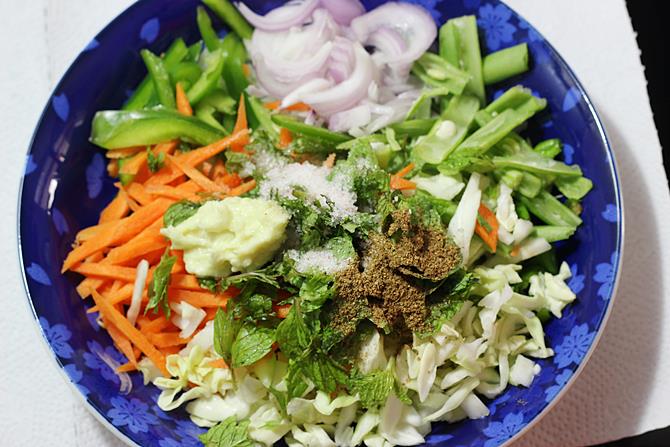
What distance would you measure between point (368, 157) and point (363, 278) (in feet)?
1.35

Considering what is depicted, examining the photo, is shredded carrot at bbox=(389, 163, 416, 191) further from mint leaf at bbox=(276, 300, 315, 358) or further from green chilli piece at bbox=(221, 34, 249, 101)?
green chilli piece at bbox=(221, 34, 249, 101)

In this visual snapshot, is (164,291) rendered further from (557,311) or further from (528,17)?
(528,17)

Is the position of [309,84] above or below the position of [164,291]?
above

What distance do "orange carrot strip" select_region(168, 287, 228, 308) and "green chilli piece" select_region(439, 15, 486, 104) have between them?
1099 millimetres

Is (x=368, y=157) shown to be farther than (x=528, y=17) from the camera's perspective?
No

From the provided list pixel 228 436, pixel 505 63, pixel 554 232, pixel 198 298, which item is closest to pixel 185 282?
pixel 198 298

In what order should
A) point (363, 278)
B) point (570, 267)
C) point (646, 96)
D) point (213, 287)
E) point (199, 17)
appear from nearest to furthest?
point (363, 278) → point (213, 287) → point (570, 267) → point (199, 17) → point (646, 96)

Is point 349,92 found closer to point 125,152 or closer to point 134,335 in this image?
point 125,152

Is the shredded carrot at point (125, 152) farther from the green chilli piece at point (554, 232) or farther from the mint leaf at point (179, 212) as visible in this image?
the green chilli piece at point (554, 232)

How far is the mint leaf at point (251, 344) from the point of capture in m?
1.98

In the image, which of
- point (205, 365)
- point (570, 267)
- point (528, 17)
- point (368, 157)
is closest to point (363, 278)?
point (368, 157)

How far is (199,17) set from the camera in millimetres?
2455

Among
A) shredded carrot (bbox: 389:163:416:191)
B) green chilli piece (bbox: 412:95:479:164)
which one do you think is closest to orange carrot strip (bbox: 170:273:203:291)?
shredded carrot (bbox: 389:163:416:191)

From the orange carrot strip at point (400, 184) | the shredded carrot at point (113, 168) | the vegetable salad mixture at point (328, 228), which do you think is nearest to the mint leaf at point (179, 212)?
the vegetable salad mixture at point (328, 228)
